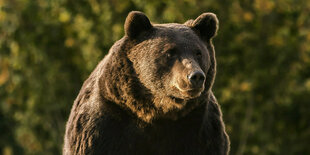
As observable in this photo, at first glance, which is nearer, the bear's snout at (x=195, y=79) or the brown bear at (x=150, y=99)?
the bear's snout at (x=195, y=79)

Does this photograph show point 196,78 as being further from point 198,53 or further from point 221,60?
point 221,60

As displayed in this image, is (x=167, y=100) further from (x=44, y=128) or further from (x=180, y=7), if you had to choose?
(x=44, y=128)

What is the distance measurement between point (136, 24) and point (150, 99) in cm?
73

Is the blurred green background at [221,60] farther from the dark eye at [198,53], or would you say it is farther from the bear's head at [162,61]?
the dark eye at [198,53]

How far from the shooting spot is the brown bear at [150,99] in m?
6.38

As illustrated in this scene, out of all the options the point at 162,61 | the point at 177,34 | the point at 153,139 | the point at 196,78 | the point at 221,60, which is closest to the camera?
A: the point at 196,78

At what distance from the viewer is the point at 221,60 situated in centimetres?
1831

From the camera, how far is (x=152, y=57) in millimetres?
6383

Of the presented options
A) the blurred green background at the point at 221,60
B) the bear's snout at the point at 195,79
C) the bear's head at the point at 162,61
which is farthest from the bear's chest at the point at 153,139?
the blurred green background at the point at 221,60

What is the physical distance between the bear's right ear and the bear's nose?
90 cm

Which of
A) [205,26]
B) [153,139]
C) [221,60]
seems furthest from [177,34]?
[221,60]

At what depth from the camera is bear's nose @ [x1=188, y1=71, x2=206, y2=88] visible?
19.4ft

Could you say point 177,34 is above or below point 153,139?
above

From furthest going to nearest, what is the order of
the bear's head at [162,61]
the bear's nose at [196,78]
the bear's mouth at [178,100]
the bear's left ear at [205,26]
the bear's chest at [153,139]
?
1. the bear's left ear at [205,26]
2. the bear's chest at [153,139]
3. the bear's mouth at [178,100]
4. the bear's head at [162,61]
5. the bear's nose at [196,78]
